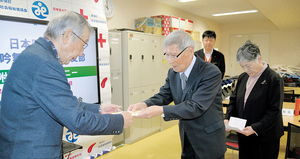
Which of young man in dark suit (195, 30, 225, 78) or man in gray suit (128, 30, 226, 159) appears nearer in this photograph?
man in gray suit (128, 30, 226, 159)

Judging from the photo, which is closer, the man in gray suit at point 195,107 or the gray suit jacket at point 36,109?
the gray suit jacket at point 36,109

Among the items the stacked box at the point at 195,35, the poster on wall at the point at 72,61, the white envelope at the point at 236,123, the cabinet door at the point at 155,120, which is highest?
the stacked box at the point at 195,35

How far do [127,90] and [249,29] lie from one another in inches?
327

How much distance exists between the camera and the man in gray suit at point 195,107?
4.95 feet

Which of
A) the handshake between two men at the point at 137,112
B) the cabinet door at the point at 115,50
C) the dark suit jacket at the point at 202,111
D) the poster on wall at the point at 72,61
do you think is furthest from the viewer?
the cabinet door at the point at 115,50

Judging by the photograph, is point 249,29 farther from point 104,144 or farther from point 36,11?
point 36,11

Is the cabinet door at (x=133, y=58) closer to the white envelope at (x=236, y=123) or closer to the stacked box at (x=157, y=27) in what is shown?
the stacked box at (x=157, y=27)

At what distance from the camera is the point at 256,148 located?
206 centimetres

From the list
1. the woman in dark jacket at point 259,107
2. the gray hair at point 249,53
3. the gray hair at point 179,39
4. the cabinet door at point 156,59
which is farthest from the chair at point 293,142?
the cabinet door at point 156,59

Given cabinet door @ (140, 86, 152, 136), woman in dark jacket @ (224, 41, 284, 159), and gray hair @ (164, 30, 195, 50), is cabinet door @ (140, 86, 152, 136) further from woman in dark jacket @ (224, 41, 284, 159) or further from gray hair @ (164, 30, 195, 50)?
gray hair @ (164, 30, 195, 50)

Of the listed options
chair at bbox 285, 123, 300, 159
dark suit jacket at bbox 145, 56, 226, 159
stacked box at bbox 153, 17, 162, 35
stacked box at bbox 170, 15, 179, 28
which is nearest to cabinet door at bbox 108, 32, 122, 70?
stacked box at bbox 153, 17, 162, 35

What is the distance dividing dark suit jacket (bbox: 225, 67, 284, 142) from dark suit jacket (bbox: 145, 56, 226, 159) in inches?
23.4

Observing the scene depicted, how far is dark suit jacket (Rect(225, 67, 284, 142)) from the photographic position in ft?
6.37

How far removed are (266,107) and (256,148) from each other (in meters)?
0.41
